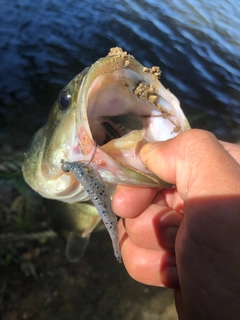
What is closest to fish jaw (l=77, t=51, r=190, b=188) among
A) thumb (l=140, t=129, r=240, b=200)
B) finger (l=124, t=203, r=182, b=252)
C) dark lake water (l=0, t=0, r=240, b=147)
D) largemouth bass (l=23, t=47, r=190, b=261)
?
largemouth bass (l=23, t=47, r=190, b=261)

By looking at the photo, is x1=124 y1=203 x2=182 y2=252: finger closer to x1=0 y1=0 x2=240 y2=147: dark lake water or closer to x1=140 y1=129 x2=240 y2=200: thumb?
x1=140 y1=129 x2=240 y2=200: thumb

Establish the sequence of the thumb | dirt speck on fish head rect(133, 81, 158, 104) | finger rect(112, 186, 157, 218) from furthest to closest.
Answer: finger rect(112, 186, 157, 218) → dirt speck on fish head rect(133, 81, 158, 104) → the thumb

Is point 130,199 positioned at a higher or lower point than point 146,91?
lower

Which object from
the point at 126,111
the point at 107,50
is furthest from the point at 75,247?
the point at 107,50

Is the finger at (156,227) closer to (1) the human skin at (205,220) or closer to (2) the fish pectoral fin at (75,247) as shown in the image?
(1) the human skin at (205,220)

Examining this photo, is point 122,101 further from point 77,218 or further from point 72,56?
point 72,56

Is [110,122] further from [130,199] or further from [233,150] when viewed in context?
[233,150]

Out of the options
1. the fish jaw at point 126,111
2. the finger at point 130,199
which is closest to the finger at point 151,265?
the finger at point 130,199
